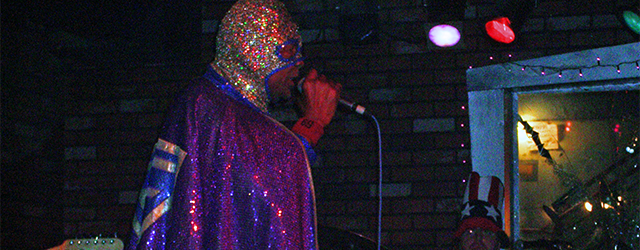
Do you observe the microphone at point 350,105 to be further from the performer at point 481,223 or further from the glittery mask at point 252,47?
the performer at point 481,223

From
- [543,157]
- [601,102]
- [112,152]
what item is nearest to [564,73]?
[601,102]

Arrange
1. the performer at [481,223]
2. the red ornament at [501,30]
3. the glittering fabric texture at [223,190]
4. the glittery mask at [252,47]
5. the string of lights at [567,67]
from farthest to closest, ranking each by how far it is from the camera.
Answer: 1. the red ornament at [501,30]
2. the string of lights at [567,67]
3. the performer at [481,223]
4. the glittery mask at [252,47]
5. the glittering fabric texture at [223,190]

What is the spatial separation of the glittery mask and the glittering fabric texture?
0.18 meters

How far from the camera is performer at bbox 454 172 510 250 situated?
2527 millimetres

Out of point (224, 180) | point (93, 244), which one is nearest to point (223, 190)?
point (224, 180)

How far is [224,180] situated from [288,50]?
0.59 meters

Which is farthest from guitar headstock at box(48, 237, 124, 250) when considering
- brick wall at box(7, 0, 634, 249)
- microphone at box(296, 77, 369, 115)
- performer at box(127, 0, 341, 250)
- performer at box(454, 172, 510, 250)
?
performer at box(454, 172, 510, 250)

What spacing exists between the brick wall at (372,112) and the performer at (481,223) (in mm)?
565

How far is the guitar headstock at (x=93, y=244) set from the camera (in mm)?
2713

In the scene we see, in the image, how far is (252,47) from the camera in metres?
1.94

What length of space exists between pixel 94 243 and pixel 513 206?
2.32m

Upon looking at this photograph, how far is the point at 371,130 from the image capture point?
3387mm

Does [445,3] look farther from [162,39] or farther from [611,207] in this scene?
[162,39]

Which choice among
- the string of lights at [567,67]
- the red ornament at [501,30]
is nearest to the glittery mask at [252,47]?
the red ornament at [501,30]
